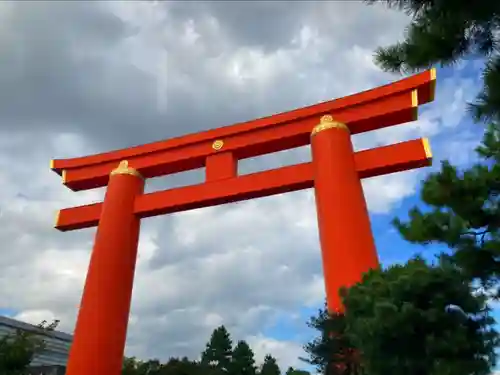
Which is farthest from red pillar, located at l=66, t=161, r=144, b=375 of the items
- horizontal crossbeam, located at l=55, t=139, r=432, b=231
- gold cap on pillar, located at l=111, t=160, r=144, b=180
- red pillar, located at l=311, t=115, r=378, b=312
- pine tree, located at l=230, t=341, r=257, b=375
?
pine tree, located at l=230, t=341, r=257, b=375

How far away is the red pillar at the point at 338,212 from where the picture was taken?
22.3ft

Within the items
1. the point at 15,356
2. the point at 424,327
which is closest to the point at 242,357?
the point at 15,356

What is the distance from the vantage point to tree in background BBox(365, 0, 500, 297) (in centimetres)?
373

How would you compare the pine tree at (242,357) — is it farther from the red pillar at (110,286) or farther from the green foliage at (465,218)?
the green foliage at (465,218)

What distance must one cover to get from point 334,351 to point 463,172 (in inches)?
90.3

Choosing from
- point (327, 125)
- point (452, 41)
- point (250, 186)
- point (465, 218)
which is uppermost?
point (327, 125)

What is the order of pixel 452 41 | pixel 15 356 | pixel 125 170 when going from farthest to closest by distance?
1. pixel 125 170
2. pixel 15 356
3. pixel 452 41

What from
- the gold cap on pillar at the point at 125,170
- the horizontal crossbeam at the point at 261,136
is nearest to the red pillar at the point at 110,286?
the gold cap on pillar at the point at 125,170

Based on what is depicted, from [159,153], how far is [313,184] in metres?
3.36

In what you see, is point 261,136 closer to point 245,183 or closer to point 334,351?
point 245,183

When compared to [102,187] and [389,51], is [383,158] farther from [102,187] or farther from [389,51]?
[102,187]

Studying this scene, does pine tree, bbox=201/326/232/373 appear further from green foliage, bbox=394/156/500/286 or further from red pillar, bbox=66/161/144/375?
green foliage, bbox=394/156/500/286

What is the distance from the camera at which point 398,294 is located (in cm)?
432

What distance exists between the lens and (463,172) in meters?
4.50
